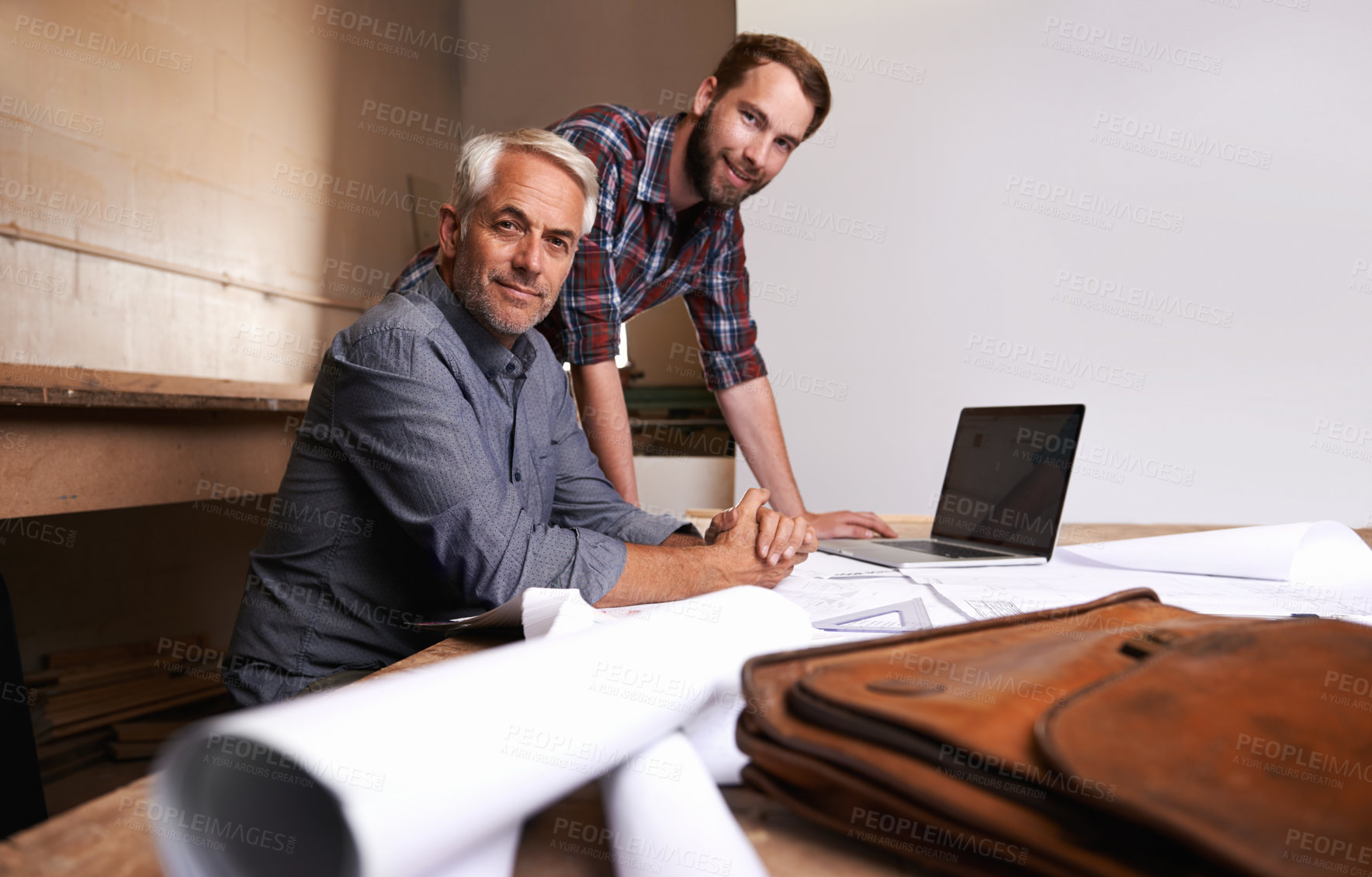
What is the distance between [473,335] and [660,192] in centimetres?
72

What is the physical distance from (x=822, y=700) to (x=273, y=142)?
4.79 meters

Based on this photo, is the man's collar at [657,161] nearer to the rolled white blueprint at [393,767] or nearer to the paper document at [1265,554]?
the paper document at [1265,554]

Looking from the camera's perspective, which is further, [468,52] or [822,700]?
[468,52]

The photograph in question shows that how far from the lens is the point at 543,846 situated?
1.23ft

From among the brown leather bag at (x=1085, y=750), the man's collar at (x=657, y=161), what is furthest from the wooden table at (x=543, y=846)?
the man's collar at (x=657, y=161)

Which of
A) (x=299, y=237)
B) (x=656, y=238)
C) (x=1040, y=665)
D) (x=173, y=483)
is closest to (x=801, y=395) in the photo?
(x=656, y=238)

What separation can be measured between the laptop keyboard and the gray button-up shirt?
643 millimetres

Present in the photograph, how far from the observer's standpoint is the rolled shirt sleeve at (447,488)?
926 millimetres

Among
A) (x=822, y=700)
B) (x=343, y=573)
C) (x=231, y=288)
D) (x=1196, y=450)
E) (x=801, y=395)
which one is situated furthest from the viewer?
(x=231, y=288)

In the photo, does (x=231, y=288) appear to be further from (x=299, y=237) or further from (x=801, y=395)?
(x=801, y=395)

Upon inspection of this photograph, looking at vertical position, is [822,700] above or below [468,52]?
below

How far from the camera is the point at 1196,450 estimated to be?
285 centimetres

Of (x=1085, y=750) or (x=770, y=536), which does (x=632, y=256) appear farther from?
(x=1085, y=750)

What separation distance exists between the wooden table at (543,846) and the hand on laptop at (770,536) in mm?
685
